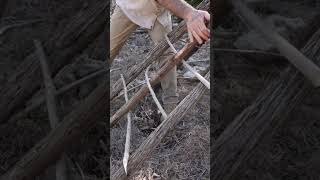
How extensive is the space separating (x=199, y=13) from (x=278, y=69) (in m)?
0.79

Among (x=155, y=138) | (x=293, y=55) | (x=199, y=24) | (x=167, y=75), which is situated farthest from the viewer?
(x=167, y=75)

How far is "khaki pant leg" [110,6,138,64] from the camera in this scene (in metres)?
2.27

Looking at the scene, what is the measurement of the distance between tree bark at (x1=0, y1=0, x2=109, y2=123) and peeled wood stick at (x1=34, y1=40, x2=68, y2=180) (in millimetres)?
11

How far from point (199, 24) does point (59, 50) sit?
831 mm

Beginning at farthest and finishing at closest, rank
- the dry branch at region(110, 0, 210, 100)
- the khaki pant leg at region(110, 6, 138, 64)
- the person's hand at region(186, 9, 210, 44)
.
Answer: the dry branch at region(110, 0, 210, 100), the khaki pant leg at region(110, 6, 138, 64), the person's hand at region(186, 9, 210, 44)

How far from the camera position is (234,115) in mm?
956

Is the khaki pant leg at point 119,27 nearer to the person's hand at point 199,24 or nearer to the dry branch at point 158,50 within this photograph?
the dry branch at point 158,50

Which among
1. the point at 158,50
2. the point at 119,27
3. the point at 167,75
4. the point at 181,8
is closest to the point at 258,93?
the point at 181,8

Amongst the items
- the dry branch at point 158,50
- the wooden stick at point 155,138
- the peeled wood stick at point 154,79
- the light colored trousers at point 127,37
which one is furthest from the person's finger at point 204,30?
the dry branch at point 158,50

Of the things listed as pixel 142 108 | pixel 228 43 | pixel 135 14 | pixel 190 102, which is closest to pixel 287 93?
pixel 228 43

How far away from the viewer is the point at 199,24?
1.67m

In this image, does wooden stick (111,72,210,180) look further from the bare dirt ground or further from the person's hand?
the bare dirt ground

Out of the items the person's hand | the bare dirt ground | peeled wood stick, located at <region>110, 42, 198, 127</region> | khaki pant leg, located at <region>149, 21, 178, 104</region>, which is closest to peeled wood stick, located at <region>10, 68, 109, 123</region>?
the bare dirt ground

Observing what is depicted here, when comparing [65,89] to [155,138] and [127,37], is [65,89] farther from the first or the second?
[127,37]
